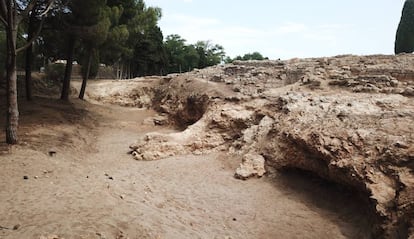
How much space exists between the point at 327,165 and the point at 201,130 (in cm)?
481

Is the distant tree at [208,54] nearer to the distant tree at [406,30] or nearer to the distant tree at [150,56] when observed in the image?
the distant tree at [150,56]

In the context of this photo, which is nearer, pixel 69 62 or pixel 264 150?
pixel 264 150

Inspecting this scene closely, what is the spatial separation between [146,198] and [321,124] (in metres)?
4.32

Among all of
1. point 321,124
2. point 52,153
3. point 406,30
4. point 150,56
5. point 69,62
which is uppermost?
point 406,30

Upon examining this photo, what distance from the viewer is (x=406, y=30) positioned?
53.0ft

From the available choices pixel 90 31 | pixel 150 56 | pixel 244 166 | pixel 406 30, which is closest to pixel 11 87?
pixel 90 31

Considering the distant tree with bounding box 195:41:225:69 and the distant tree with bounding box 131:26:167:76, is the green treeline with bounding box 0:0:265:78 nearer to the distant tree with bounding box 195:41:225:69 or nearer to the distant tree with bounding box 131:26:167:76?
the distant tree with bounding box 131:26:167:76

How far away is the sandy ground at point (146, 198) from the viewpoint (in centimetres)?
482

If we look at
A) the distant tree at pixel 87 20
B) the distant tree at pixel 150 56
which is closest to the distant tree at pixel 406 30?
the distant tree at pixel 87 20

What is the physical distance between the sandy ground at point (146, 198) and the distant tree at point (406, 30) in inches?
447

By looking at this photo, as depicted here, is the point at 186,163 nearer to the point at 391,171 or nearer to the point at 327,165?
the point at 327,165

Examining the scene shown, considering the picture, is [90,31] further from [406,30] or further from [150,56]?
[150,56]

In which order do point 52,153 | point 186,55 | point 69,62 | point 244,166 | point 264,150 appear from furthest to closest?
1. point 186,55
2. point 69,62
3. point 264,150
4. point 244,166
5. point 52,153

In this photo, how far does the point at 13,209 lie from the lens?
4.99 metres
